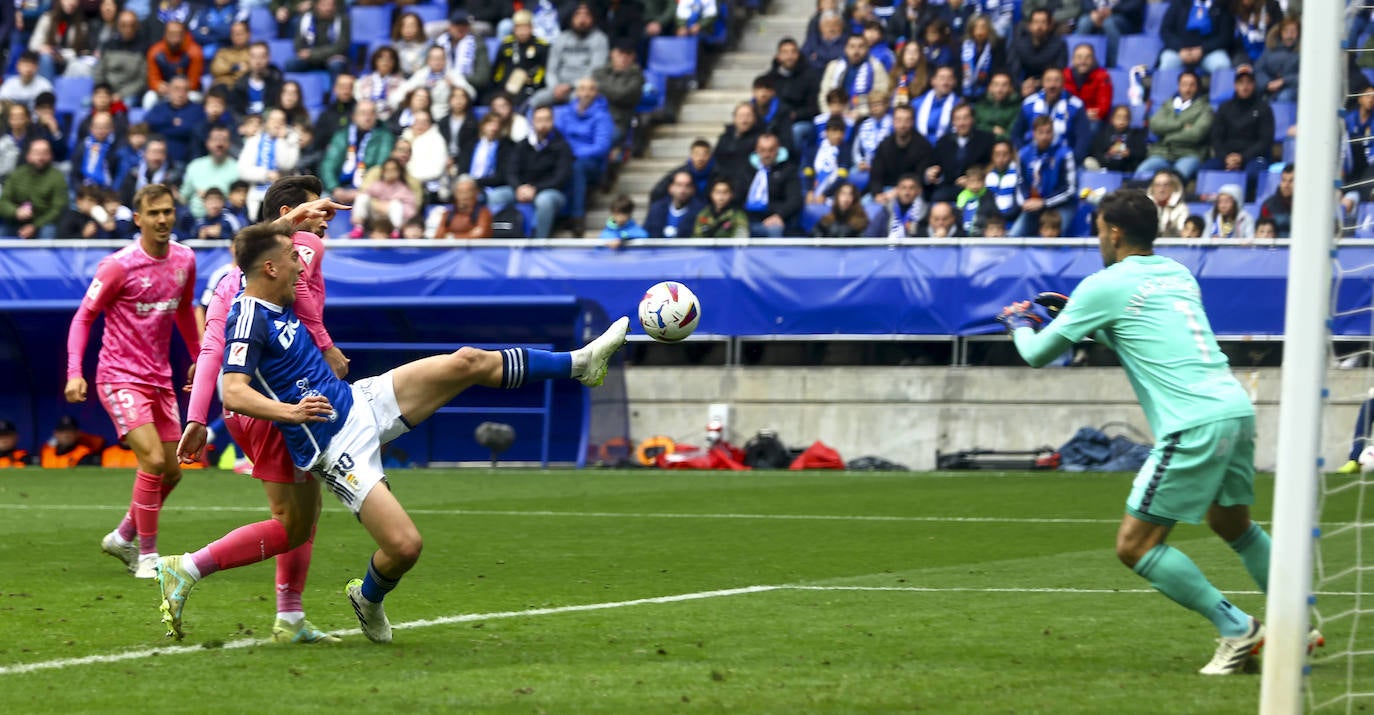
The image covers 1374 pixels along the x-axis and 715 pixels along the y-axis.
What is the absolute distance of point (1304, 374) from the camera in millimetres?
5266

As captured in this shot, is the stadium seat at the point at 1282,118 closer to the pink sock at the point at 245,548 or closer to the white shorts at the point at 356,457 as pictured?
the white shorts at the point at 356,457

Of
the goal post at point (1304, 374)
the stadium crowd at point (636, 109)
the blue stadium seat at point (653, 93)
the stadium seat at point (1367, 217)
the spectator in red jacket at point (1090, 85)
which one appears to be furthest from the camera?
the blue stadium seat at point (653, 93)

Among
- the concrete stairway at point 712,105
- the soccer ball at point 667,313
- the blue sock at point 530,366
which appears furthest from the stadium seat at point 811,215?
the blue sock at point 530,366

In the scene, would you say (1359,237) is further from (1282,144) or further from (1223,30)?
(1223,30)

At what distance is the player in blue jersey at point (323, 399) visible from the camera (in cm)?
688

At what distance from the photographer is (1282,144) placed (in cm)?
1948

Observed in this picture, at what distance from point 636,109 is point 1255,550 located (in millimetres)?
16824

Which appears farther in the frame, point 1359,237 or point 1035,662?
point 1359,237

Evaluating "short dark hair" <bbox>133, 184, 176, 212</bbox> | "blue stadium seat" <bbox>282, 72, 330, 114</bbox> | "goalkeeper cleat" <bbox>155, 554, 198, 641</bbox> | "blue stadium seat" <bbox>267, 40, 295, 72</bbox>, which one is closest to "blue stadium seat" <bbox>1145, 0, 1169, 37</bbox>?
"blue stadium seat" <bbox>282, 72, 330, 114</bbox>

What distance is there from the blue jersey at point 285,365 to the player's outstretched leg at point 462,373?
0.25 meters

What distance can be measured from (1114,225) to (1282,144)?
44.5 ft

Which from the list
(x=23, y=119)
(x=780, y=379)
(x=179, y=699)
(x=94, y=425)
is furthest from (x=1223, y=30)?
(x=179, y=699)

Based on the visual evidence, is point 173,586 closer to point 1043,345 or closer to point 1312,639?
point 1043,345

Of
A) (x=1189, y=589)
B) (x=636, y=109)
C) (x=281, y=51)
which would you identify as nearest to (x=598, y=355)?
(x=1189, y=589)
